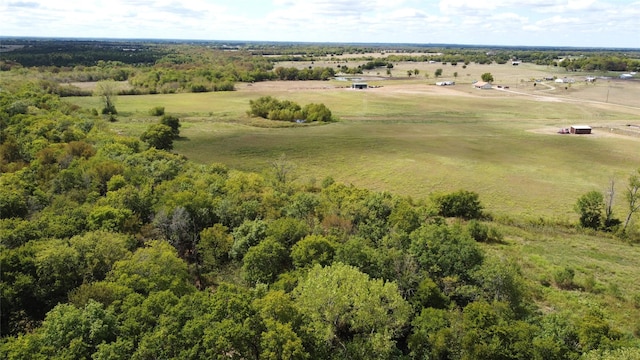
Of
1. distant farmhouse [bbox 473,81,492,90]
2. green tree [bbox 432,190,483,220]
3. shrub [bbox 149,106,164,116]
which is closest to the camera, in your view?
green tree [bbox 432,190,483,220]

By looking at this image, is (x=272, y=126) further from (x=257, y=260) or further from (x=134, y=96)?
(x=257, y=260)

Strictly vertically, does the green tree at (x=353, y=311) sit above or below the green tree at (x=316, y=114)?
below

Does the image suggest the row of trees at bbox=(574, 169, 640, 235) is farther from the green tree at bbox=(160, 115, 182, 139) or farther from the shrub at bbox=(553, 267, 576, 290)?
the green tree at bbox=(160, 115, 182, 139)

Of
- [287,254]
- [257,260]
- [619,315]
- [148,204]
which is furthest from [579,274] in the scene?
[148,204]

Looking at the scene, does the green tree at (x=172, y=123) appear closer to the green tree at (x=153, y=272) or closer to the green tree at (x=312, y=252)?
the green tree at (x=153, y=272)

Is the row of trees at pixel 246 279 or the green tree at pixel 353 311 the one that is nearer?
the row of trees at pixel 246 279

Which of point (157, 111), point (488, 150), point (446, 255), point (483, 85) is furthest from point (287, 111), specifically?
point (483, 85)

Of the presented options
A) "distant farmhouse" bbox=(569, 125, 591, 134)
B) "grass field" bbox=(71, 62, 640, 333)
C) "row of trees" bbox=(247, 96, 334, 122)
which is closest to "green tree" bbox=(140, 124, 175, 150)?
"grass field" bbox=(71, 62, 640, 333)

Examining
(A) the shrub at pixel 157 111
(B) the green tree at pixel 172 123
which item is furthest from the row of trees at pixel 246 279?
(A) the shrub at pixel 157 111
